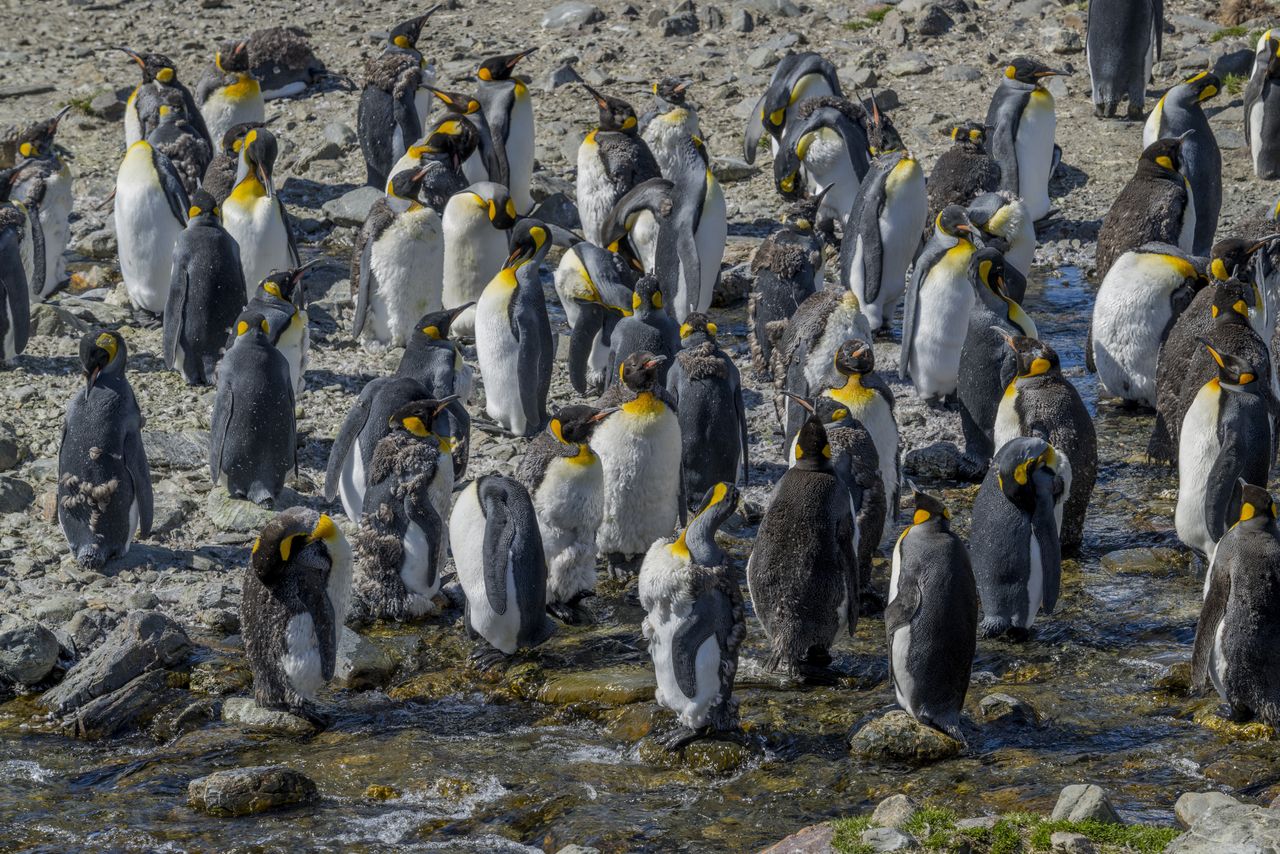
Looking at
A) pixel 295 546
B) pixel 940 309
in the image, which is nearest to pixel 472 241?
pixel 940 309

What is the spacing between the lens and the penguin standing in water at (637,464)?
31.7 ft

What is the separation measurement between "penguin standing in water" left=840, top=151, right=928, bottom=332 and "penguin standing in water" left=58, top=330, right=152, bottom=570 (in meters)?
5.64

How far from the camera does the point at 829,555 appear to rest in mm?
8383

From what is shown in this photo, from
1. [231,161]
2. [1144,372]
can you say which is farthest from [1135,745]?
[231,161]

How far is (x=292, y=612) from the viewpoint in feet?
26.6

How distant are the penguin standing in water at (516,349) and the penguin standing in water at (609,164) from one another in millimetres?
2672

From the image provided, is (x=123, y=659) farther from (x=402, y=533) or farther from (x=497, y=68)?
(x=497, y=68)

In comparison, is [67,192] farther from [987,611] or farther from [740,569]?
[987,611]

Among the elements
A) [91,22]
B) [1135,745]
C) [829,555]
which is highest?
[91,22]

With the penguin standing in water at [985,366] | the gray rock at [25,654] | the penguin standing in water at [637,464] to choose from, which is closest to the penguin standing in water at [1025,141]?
the penguin standing in water at [985,366]

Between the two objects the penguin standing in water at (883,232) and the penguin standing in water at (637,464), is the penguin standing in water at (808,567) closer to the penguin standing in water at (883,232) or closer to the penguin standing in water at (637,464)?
the penguin standing in water at (637,464)

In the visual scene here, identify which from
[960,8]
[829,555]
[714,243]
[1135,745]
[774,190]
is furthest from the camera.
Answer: [960,8]

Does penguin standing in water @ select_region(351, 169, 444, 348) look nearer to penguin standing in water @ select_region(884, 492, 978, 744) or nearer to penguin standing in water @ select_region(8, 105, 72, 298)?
penguin standing in water @ select_region(8, 105, 72, 298)

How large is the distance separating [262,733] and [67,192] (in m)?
7.27
